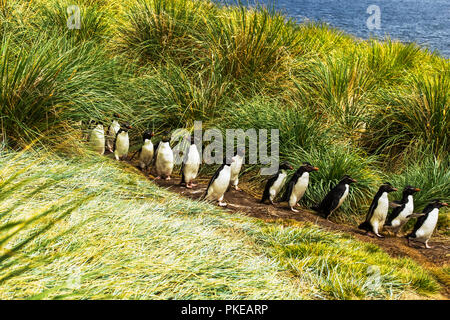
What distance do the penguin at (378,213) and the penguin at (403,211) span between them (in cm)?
15

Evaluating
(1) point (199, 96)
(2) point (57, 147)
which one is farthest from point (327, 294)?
(1) point (199, 96)

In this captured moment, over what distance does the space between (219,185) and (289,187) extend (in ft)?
2.96

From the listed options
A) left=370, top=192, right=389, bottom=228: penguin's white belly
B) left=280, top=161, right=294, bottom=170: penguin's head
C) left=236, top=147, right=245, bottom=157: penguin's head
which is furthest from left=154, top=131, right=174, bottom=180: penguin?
left=370, top=192, right=389, bottom=228: penguin's white belly

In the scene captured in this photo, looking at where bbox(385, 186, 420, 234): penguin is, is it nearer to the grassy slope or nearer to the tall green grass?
the tall green grass

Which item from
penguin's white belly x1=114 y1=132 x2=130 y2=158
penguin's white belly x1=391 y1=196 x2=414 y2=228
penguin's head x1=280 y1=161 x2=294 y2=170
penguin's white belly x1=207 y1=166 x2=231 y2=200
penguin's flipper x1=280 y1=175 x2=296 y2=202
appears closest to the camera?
penguin's white belly x1=391 y1=196 x2=414 y2=228

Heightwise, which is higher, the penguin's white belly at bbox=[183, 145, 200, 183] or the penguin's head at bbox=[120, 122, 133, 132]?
the penguin's head at bbox=[120, 122, 133, 132]

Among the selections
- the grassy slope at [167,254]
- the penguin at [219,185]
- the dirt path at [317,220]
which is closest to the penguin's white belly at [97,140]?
the dirt path at [317,220]

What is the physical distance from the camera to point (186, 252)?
11.6ft

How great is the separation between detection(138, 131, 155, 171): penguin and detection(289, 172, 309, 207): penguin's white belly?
6.53ft

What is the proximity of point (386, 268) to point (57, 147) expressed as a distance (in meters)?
3.72

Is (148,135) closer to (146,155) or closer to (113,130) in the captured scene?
(146,155)

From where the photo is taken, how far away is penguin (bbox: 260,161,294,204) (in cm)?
605

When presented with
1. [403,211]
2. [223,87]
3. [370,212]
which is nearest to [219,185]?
[370,212]

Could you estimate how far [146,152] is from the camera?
662 centimetres
